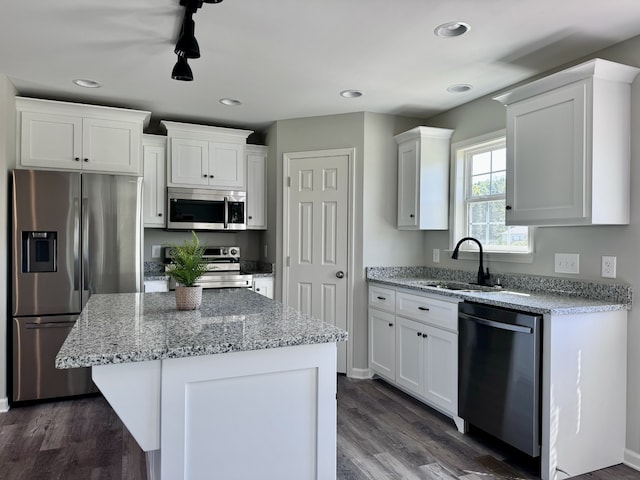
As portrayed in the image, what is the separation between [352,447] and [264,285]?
1.91m

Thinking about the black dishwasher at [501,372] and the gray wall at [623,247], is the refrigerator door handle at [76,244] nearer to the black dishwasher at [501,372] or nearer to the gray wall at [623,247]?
the black dishwasher at [501,372]

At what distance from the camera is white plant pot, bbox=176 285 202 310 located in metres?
2.08

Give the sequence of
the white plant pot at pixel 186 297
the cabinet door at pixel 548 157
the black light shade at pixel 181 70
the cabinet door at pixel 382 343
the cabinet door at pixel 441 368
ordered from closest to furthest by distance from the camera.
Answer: the white plant pot at pixel 186 297, the black light shade at pixel 181 70, the cabinet door at pixel 548 157, the cabinet door at pixel 441 368, the cabinet door at pixel 382 343

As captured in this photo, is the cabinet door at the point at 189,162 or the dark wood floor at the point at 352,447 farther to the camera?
the cabinet door at the point at 189,162

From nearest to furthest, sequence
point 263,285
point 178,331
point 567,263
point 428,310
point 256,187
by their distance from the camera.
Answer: point 178,331 < point 567,263 < point 428,310 < point 263,285 < point 256,187

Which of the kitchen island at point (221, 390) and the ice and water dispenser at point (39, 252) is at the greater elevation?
the ice and water dispenser at point (39, 252)

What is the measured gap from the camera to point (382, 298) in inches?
147

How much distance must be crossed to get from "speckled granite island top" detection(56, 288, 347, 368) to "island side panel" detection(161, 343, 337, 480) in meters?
0.06

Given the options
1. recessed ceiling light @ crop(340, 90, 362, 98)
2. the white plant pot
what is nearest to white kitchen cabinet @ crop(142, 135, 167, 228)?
recessed ceiling light @ crop(340, 90, 362, 98)

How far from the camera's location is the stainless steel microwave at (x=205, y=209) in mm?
4141

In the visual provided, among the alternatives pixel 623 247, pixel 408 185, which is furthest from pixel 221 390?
pixel 408 185

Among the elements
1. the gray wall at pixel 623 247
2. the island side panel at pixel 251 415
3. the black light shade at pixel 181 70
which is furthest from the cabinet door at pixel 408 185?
the island side panel at pixel 251 415

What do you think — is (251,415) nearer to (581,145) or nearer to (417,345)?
(417,345)

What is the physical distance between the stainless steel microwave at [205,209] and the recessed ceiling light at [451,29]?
2508 millimetres
